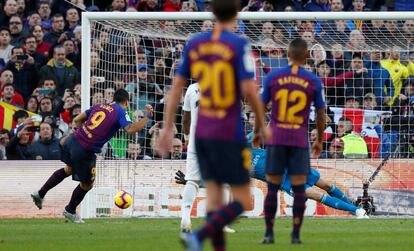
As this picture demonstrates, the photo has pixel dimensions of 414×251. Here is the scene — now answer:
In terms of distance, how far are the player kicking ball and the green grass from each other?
60cm

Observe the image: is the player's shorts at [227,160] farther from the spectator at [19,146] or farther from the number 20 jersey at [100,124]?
the spectator at [19,146]

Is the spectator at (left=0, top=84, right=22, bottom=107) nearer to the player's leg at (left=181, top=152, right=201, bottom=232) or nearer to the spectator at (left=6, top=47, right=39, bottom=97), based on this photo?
the spectator at (left=6, top=47, right=39, bottom=97)

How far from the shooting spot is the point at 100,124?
16.5m

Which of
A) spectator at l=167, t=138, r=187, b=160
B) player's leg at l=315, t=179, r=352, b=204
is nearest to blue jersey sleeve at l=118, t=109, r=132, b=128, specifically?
player's leg at l=315, t=179, r=352, b=204

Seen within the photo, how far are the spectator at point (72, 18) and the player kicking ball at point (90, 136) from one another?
271 inches

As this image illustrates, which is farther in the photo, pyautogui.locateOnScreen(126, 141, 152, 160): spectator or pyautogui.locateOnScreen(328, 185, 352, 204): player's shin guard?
pyautogui.locateOnScreen(126, 141, 152, 160): spectator

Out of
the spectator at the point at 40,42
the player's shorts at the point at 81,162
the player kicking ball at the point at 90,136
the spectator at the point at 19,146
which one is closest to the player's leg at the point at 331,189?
the player kicking ball at the point at 90,136

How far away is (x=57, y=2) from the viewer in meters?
24.2

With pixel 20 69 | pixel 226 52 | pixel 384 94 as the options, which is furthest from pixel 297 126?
pixel 20 69

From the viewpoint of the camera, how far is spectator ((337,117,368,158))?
19.6 metres

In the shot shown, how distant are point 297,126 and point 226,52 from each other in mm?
A: 3189

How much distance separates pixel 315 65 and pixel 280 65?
634 mm

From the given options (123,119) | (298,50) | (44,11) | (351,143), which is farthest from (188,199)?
(44,11)

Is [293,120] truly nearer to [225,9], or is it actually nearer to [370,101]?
[225,9]
